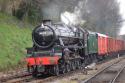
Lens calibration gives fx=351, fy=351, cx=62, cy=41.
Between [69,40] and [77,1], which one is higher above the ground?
[77,1]

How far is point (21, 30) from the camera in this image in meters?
36.8

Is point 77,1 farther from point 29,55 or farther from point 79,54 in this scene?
point 29,55

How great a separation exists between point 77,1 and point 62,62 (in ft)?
109

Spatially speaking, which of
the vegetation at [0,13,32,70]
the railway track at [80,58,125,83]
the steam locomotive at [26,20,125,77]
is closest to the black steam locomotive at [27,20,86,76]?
the steam locomotive at [26,20,125,77]

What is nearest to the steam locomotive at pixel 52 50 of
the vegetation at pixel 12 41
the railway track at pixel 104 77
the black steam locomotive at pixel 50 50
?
the black steam locomotive at pixel 50 50

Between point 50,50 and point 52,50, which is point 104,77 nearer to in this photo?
point 52,50

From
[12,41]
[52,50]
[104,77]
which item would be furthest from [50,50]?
[12,41]

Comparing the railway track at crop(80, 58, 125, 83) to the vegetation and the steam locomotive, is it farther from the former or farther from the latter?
the vegetation

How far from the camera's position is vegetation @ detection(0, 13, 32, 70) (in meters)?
27.1

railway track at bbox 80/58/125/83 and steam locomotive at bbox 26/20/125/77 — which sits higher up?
steam locomotive at bbox 26/20/125/77

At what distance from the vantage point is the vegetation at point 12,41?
88.8ft

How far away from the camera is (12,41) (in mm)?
31438

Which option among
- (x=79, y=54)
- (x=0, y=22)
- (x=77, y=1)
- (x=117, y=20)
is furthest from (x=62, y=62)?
(x=117, y=20)

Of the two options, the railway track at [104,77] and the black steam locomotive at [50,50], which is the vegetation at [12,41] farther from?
the railway track at [104,77]
